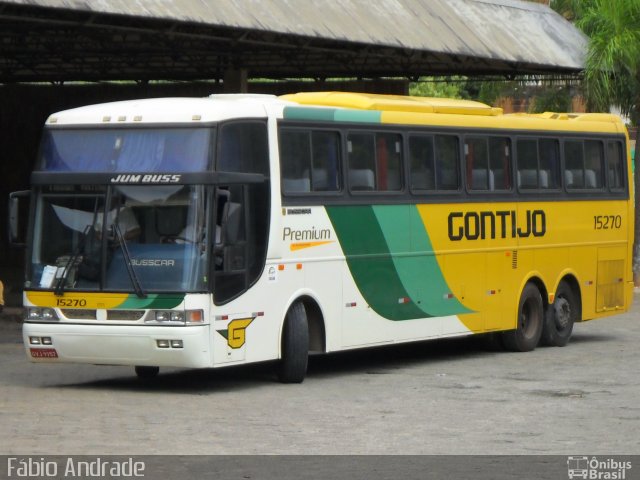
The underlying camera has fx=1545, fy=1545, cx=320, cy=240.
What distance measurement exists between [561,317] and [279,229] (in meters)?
6.86

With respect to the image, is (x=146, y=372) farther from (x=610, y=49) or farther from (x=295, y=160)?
(x=610, y=49)

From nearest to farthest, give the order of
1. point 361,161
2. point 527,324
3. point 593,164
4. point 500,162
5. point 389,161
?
point 361,161, point 389,161, point 500,162, point 527,324, point 593,164

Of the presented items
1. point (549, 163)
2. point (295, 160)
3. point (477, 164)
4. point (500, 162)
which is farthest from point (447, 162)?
point (295, 160)

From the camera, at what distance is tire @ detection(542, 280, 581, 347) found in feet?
69.7

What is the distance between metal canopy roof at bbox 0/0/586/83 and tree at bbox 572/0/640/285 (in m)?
0.55

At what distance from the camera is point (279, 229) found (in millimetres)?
15867

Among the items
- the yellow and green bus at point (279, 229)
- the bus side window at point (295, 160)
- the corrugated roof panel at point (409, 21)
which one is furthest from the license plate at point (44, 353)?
the corrugated roof panel at point (409, 21)

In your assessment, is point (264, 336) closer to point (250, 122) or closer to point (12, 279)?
point (250, 122)

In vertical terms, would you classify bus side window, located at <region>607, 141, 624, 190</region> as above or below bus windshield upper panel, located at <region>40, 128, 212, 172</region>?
above

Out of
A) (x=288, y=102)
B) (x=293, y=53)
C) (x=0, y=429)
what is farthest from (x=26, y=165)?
(x=0, y=429)

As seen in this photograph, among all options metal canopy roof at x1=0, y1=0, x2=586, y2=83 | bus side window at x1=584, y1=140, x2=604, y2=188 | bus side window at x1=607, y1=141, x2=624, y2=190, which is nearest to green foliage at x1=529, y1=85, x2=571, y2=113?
metal canopy roof at x1=0, y1=0, x2=586, y2=83

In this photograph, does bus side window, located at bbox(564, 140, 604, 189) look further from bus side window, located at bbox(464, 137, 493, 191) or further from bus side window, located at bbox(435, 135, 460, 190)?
bus side window, located at bbox(435, 135, 460, 190)

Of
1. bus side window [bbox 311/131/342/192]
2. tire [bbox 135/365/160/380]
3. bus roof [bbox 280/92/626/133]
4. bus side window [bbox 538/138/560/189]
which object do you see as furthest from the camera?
bus side window [bbox 538/138/560/189]

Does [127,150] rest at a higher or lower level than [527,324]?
higher
